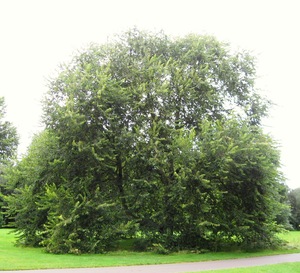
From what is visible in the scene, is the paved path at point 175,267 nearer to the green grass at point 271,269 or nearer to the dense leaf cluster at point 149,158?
the green grass at point 271,269

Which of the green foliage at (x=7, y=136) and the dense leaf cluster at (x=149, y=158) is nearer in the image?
the dense leaf cluster at (x=149, y=158)

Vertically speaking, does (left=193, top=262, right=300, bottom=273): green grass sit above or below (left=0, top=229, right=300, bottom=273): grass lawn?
below

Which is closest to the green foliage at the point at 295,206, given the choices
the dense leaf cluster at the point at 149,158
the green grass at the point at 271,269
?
the dense leaf cluster at the point at 149,158

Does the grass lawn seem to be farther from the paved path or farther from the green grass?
the green grass

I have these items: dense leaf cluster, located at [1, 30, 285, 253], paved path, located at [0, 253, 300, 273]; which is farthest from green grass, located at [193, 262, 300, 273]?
dense leaf cluster, located at [1, 30, 285, 253]

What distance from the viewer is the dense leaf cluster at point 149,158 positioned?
20.4m

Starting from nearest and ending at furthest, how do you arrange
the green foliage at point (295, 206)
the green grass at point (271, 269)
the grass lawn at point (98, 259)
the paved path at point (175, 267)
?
the green grass at point (271, 269) < the paved path at point (175, 267) < the grass lawn at point (98, 259) < the green foliage at point (295, 206)

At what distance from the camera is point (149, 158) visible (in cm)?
2175

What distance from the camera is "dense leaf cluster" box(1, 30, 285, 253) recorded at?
2039cm

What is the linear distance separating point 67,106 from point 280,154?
1267 cm

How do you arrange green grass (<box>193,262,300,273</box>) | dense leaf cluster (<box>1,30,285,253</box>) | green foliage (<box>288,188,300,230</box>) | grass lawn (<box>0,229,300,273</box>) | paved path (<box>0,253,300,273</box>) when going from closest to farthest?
green grass (<box>193,262,300,273</box>), paved path (<box>0,253,300,273</box>), grass lawn (<box>0,229,300,273</box>), dense leaf cluster (<box>1,30,285,253</box>), green foliage (<box>288,188,300,230</box>)

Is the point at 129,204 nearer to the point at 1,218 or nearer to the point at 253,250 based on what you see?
the point at 253,250

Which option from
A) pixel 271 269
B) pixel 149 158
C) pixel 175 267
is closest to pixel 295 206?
pixel 149 158

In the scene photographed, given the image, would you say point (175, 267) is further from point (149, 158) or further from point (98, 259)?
point (149, 158)
